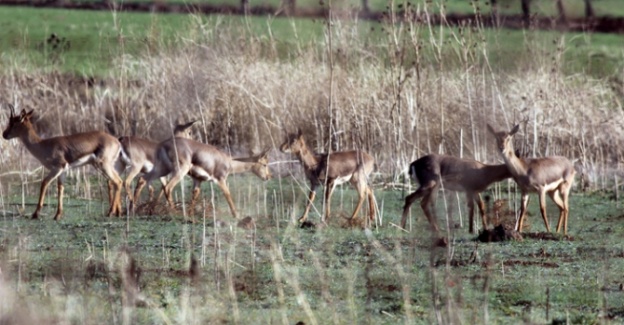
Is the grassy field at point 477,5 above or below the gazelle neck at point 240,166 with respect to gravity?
above

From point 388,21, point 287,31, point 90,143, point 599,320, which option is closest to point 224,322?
point 599,320

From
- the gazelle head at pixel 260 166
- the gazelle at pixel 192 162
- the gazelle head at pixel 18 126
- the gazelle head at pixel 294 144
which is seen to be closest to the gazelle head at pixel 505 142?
the gazelle head at pixel 294 144

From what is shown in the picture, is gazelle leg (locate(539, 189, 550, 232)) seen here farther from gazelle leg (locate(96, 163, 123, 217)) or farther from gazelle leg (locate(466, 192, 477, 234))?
gazelle leg (locate(96, 163, 123, 217))

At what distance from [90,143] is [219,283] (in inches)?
247

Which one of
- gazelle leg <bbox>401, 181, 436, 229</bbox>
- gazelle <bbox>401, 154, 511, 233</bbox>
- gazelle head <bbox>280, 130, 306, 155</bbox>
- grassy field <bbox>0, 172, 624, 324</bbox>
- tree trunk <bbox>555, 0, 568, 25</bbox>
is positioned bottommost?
grassy field <bbox>0, 172, 624, 324</bbox>

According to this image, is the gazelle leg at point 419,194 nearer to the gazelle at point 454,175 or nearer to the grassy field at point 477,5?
the gazelle at point 454,175

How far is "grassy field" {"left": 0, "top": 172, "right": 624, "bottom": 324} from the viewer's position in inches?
319

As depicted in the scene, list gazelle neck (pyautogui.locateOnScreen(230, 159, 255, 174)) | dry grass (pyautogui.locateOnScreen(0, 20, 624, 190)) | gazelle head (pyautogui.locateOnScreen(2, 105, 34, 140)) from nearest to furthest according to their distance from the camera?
gazelle head (pyautogui.locateOnScreen(2, 105, 34, 140)) → gazelle neck (pyautogui.locateOnScreen(230, 159, 255, 174)) → dry grass (pyautogui.locateOnScreen(0, 20, 624, 190))

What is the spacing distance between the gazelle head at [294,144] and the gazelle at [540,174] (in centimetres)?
258

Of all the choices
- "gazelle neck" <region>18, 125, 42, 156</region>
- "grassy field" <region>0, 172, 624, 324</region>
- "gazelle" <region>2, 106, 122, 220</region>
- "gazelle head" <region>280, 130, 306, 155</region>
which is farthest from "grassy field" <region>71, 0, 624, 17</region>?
"gazelle neck" <region>18, 125, 42, 156</region>

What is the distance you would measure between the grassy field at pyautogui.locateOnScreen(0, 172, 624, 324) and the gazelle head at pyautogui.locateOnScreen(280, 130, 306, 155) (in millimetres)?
1506

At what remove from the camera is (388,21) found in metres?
17.5

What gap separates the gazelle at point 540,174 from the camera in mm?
13812

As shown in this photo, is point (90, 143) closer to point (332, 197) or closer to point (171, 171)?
point (171, 171)
